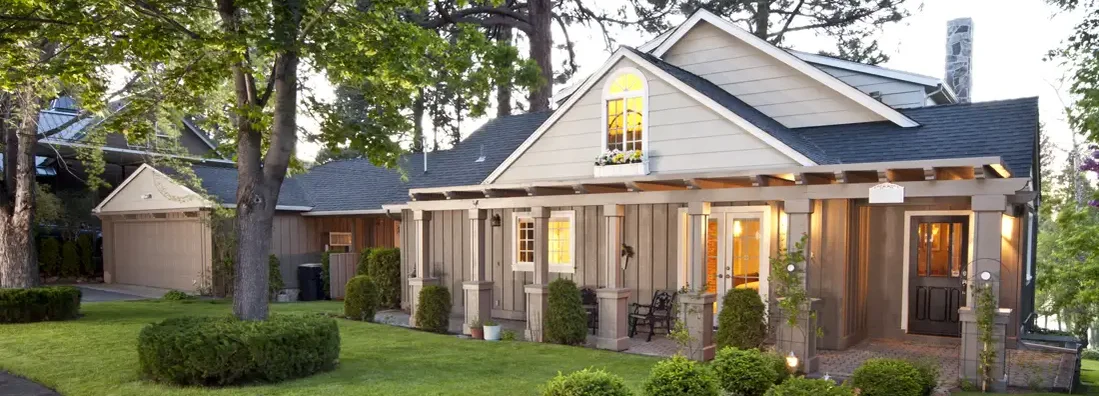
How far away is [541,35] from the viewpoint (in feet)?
63.8

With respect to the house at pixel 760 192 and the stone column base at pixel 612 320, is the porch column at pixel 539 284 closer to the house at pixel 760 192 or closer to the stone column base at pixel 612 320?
the house at pixel 760 192

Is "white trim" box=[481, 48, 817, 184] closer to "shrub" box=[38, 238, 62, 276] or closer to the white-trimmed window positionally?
the white-trimmed window

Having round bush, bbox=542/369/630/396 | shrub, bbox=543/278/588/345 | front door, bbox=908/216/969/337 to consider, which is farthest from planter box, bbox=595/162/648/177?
round bush, bbox=542/369/630/396

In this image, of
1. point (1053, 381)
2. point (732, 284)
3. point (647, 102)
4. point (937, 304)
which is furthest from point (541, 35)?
point (1053, 381)

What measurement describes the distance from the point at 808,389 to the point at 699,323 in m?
3.45

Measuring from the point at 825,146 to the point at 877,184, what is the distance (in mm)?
2692

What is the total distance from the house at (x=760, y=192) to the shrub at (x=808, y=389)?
8.39ft

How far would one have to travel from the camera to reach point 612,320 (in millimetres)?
10391

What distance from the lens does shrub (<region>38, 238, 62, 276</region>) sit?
22328 millimetres

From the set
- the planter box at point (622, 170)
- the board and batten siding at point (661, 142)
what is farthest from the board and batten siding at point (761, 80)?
the planter box at point (622, 170)

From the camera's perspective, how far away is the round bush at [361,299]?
13531mm

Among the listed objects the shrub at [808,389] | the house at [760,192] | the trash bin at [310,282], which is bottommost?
the trash bin at [310,282]

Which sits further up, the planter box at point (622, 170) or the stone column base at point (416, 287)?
the planter box at point (622, 170)

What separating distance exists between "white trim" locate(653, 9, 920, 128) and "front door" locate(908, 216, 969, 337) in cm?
161
